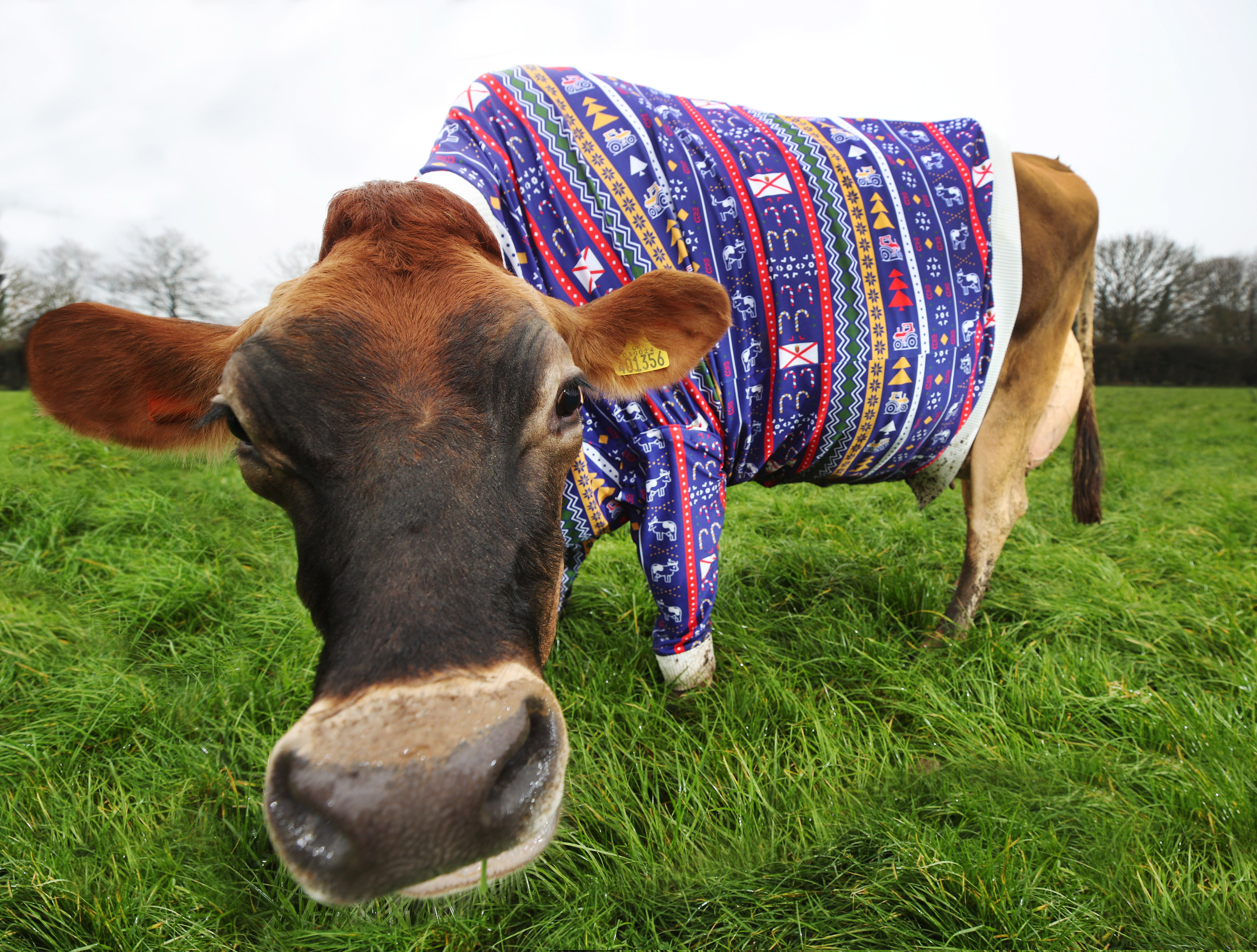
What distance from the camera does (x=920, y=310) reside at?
8.79 feet

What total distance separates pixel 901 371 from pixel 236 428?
90.0 inches

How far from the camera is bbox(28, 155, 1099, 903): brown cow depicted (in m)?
1.08

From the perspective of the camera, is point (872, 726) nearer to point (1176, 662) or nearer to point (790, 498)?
point (1176, 662)

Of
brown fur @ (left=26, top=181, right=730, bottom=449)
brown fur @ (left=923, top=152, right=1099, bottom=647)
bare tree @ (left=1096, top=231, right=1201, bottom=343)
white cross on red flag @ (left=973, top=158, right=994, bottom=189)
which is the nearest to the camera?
brown fur @ (left=26, top=181, right=730, bottom=449)

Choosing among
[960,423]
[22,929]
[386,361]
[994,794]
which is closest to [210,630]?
[22,929]

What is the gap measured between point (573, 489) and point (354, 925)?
133 centimetres

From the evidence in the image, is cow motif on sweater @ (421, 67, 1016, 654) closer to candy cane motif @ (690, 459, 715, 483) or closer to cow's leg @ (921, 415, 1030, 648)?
candy cane motif @ (690, 459, 715, 483)

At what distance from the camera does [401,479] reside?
52.4 inches

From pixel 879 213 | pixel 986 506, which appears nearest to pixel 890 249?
pixel 879 213

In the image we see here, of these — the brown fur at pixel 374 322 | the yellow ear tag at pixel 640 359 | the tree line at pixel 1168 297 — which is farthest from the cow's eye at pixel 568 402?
the tree line at pixel 1168 297

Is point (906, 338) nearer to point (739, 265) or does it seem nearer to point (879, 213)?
point (879, 213)

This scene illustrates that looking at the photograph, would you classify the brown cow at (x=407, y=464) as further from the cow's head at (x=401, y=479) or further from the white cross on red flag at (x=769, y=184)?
the white cross on red flag at (x=769, y=184)

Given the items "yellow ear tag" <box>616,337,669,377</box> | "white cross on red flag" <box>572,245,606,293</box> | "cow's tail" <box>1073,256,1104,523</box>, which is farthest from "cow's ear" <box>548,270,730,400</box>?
"cow's tail" <box>1073,256,1104,523</box>

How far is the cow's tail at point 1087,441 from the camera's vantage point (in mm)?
3854
